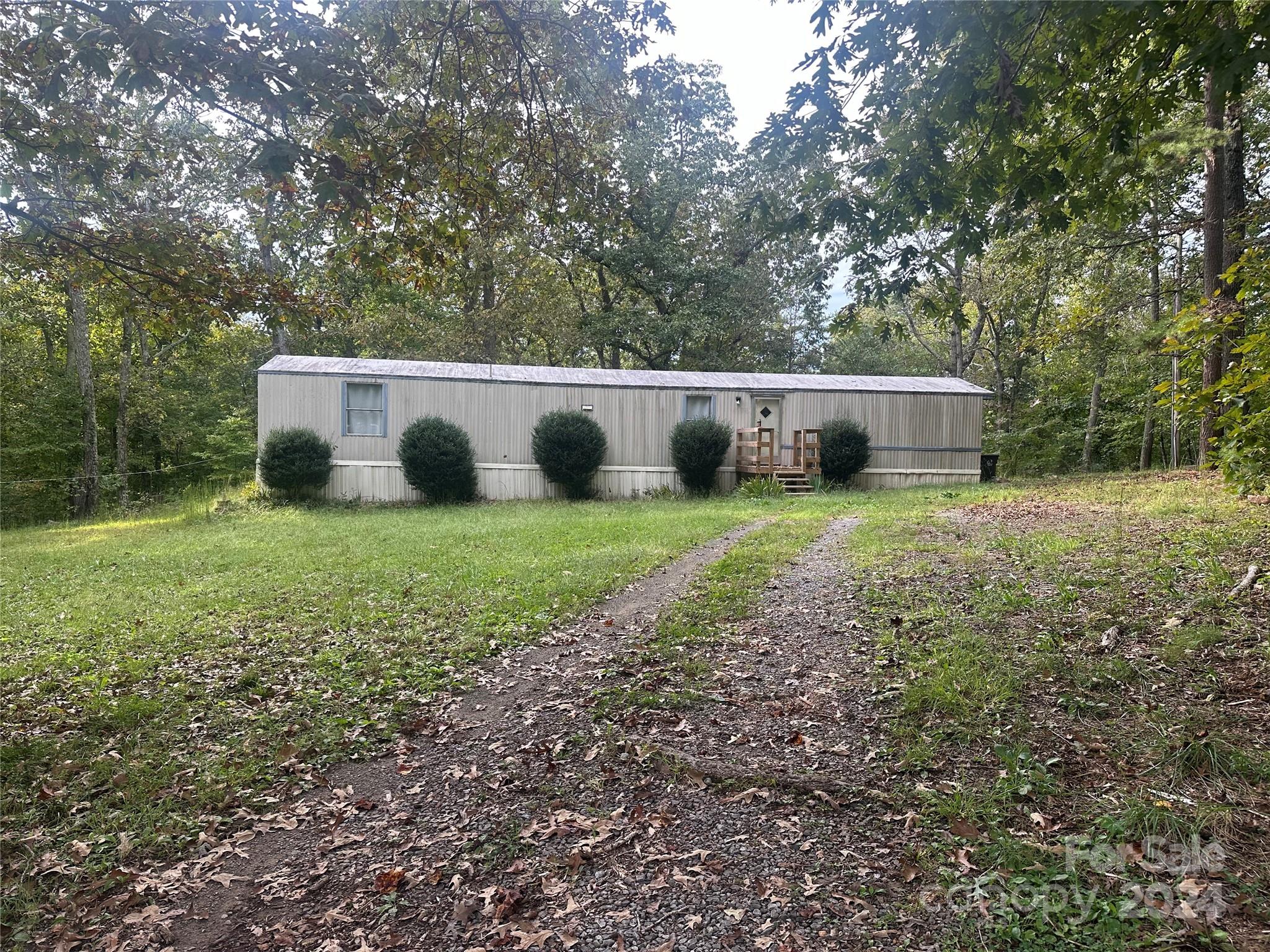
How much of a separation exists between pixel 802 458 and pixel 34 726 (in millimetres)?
14564

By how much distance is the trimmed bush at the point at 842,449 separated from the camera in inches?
650

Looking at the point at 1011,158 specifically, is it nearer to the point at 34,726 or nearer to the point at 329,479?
the point at 34,726

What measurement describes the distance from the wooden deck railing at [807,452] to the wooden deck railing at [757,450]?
533 millimetres

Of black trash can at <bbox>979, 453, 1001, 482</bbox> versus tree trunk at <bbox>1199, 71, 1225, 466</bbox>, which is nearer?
tree trunk at <bbox>1199, 71, 1225, 466</bbox>

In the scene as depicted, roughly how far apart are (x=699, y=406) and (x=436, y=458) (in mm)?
6551

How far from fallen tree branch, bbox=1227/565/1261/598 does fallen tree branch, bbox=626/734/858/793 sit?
10.9 ft

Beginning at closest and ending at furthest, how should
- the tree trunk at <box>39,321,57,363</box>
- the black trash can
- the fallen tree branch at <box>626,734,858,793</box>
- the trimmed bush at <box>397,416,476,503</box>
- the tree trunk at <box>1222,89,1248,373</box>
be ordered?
1. the fallen tree branch at <box>626,734,858,793</box>
2. the tree trunk at <box>1222,89,1248,373</box>
3. the trimmed bush at <box>397,416,476,503</box>
4. the black trash can
5. the tree trunk at <box>39,321,57,363</box>

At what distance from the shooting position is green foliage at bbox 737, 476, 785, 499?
1481 centimetres

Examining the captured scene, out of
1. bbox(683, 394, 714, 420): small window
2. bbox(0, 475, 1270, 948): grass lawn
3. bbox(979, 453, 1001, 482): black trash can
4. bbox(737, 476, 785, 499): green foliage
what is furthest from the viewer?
bbox(979, 453, 1001, 482): black trash can

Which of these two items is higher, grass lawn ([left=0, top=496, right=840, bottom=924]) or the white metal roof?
the white metal roof

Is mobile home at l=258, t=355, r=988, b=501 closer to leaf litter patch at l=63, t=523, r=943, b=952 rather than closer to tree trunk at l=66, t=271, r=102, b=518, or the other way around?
tree trunk at l=66, t=271, r=102, b=518

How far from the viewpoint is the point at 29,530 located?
45.9 ft

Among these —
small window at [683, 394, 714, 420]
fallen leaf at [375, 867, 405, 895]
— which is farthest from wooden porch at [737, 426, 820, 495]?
fallen leaf at [375, 867, 405, 895]

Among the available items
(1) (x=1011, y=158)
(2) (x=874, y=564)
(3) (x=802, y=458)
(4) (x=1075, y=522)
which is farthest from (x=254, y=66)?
(3) (x=802, y=458)
